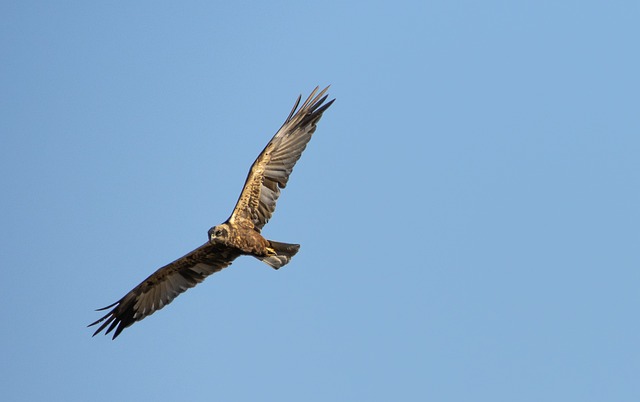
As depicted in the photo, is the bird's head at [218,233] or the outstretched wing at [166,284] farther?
the outstretched wing at [166,284]

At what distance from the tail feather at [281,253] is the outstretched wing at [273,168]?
644 millimetres

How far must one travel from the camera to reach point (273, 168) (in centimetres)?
1812

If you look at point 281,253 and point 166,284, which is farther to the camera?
point 166,284

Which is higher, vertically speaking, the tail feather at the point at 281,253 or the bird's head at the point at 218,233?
the tail feather at the point at 281,253

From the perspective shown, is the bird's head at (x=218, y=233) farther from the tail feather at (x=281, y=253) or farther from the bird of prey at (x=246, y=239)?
the tail feather at (x=281, y=253)

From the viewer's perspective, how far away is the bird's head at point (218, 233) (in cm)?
1683

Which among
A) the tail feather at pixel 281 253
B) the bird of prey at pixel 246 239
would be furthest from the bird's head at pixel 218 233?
the tail feather at pixel 281 253

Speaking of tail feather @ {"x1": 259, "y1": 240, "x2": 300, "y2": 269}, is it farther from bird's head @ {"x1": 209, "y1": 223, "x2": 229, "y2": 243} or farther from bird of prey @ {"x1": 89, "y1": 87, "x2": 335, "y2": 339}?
bird's head @ {"x1": 209, "y1": 223, "x2": 229, "y2": 243}

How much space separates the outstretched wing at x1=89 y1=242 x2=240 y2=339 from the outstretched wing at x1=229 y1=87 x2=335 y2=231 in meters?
0.80

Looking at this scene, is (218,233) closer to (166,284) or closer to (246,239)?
(246,239)

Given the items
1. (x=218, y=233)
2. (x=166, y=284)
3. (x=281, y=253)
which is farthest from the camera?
(x=166, y=284)

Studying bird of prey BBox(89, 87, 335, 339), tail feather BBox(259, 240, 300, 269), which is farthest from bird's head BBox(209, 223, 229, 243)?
tail feather BBox(259, 240, 300, 269)

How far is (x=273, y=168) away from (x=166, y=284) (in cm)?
301

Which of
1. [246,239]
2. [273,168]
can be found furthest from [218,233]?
[273,168]
